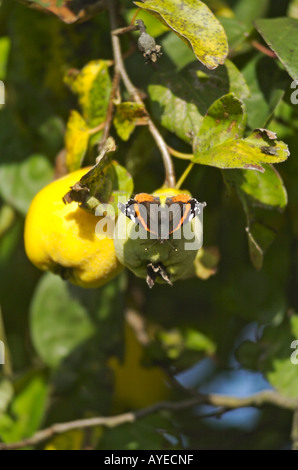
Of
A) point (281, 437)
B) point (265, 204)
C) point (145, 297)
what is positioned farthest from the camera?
point (145, 297)

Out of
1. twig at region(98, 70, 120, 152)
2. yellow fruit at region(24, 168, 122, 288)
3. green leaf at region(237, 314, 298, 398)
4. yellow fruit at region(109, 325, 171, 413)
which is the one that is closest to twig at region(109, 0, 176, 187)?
twig at region(98, 70, 120, 152)

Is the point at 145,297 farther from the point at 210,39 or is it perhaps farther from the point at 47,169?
the point at 210,39

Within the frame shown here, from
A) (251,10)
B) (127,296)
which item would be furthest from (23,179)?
(251,10)

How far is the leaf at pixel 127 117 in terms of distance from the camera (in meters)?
0.88

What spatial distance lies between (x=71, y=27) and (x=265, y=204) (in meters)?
0.53

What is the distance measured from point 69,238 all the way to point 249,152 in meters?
0.27

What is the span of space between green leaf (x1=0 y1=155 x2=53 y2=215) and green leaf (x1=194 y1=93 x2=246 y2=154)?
0.47m

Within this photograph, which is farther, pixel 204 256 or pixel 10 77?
pixel 10 77

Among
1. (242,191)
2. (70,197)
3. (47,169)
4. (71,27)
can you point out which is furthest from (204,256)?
(71,27)

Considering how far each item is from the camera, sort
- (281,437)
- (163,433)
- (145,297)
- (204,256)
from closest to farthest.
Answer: (204,256) → (163,433) → (281,437) → (145,297)

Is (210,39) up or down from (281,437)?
up

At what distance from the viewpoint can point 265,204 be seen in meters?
0.91

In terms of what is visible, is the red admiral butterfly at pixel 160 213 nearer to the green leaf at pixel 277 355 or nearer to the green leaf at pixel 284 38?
the green leaf at pixel 284 38

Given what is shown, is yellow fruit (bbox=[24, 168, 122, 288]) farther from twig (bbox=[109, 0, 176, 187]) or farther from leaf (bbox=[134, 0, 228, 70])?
leaf (bbox=[134, 0, 228, 70])
